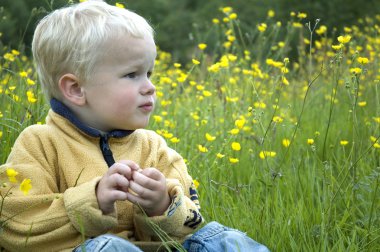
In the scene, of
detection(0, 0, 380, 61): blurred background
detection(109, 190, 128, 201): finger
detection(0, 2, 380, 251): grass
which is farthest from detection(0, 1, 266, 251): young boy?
detection(0, 0, 380, 61): blurred background

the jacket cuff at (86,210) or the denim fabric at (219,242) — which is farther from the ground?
the jacket cuff at (86,210)

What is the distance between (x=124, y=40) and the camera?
2.11 m

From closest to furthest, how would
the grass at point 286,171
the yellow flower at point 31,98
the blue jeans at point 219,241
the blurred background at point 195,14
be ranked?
1. the blue jeans at point 219,241
2. the grass at point 286,171
3. the yellow flower at point 31,98
4. the blurred background at point 195,14

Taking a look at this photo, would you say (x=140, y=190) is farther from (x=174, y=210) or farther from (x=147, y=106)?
(x=147, y=106)

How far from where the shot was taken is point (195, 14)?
1658 cm

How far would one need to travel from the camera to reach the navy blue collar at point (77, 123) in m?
2.13

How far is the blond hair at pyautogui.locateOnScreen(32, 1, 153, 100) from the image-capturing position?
6.92 ft

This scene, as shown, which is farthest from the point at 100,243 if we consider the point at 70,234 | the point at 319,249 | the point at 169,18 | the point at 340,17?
the point at 169,18

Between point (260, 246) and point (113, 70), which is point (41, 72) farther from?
point (260, 246)

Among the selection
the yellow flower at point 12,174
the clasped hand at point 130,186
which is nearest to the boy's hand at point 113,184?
the clasped hand at point 130,186

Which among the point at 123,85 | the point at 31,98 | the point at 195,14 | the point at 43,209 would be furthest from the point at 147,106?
the point at 195,14

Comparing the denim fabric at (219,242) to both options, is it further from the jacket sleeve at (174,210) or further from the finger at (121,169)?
the finger at (121,169)

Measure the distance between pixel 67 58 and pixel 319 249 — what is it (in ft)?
3.37

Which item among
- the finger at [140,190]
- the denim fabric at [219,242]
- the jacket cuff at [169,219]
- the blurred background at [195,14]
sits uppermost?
the finger at [140,190]
